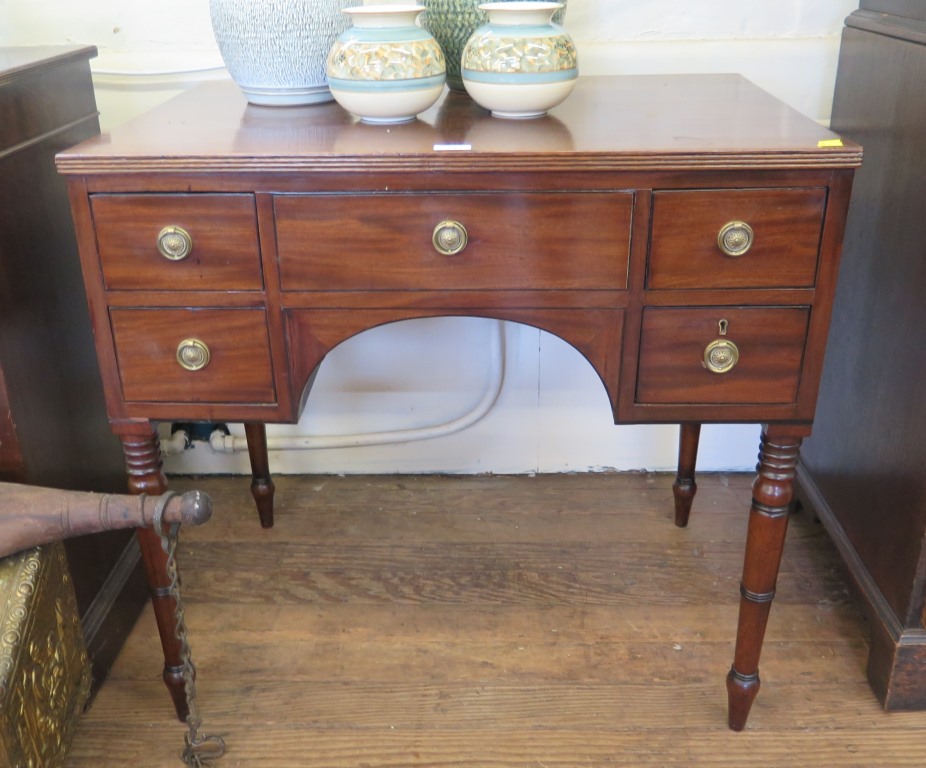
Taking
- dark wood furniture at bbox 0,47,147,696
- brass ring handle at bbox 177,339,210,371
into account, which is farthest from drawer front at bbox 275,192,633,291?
dark wood furniture at bbox 0,47,147,696

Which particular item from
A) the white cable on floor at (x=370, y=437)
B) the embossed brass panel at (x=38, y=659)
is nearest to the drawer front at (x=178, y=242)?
the embossed brass panel at (x=38, y=659)

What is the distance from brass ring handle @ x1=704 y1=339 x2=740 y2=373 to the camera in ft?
3.14

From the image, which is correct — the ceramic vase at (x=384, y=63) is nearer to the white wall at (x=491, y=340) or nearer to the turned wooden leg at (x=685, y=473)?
the white wall at (x=491, y=340)

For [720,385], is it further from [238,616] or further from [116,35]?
[116,35]

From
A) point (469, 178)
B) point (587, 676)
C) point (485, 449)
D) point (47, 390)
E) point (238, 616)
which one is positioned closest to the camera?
point (469, 178)

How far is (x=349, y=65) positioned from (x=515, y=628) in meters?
0.84

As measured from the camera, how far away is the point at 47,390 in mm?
1147

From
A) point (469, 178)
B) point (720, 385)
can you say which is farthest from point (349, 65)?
point (720, 385)

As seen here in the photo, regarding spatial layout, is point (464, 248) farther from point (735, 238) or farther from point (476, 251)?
point (735, 238)

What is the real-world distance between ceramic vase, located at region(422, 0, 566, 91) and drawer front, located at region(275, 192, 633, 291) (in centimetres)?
36

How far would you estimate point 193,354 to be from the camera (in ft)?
3.22

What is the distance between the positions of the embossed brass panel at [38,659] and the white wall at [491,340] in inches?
30.0

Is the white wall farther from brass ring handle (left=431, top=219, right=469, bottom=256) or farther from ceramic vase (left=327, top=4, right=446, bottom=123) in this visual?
brass ring handle (left=431, top=219, right=469, bottom=256)

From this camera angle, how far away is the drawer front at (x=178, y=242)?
918 millimetres
